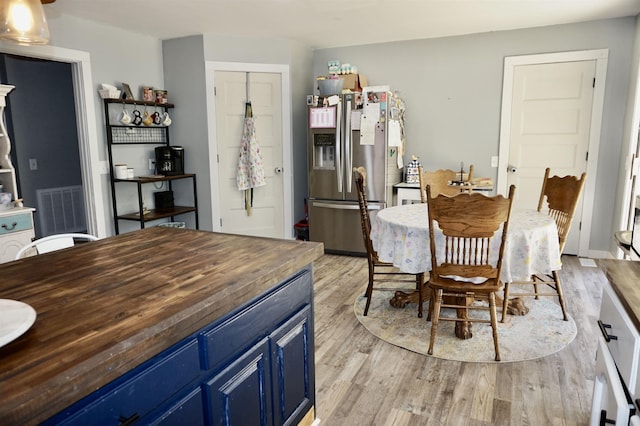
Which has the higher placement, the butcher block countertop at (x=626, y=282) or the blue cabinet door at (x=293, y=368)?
the butcher block countertop at (x=626, y=282)

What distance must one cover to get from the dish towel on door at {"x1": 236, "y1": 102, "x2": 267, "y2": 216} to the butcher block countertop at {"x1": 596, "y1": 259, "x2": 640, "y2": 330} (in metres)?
3.82

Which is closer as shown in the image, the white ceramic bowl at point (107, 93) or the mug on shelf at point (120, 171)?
the white ceramic bowl at point (107, 93)

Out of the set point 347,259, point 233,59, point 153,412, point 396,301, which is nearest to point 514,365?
point 396,301

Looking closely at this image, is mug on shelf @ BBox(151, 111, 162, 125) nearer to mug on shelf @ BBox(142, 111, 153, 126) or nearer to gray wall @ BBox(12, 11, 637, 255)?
mug on shelf @ BBox(142, 111, 153, 126)

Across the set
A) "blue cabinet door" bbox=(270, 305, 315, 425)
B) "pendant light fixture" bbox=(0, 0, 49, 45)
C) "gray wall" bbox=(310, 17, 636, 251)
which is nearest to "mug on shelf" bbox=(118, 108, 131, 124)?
"gray wall" bbox=(310, 17, 636, 251)

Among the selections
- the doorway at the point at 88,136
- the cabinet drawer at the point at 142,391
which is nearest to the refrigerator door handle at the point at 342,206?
the doorway at the point at 88,136

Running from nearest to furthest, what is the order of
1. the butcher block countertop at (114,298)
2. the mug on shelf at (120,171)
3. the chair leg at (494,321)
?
the butcher block countertop at (114,298) → the chair leg at (494,321) → the mug on shelf at (120,171)

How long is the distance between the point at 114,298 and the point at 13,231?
2.64 metres

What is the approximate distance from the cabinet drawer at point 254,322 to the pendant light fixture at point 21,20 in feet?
4.65

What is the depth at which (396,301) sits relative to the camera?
3.31 meters

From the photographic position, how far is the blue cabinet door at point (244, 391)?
1259mm

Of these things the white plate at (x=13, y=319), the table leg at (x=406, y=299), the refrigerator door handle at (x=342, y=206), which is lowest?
the table leg at (x=406, y=299)

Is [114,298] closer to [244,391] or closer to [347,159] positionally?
[244,391]

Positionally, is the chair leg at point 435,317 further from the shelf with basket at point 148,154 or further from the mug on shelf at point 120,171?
the mug on shelf at point 120,171
